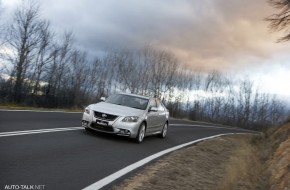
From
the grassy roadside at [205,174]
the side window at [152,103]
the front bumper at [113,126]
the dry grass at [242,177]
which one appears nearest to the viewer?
the grassy roadside at [205,174]

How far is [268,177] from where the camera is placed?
11758 millimetres

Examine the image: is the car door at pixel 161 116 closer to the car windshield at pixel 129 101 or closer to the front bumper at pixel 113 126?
the car windshield at pixel 129 101

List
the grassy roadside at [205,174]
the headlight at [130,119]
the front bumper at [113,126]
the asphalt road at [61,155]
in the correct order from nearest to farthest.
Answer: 1. the asphalt road at [61,155]
2. the grassy roadside at [205,174]
3. the front bumper at [113,126]
4. the headlight at [130,119]

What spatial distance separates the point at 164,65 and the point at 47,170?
219 ft

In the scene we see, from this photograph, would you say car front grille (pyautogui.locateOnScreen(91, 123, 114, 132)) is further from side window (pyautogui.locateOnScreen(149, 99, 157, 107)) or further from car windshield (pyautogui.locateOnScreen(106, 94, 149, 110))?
side window (pyautogui.locateOnScreen(149, 99, 157, 107))

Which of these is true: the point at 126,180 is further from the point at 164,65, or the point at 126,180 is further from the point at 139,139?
the point at 164,65

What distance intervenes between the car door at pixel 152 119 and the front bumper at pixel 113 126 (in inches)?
53.3

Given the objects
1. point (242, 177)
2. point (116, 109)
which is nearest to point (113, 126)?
point (116, 109)

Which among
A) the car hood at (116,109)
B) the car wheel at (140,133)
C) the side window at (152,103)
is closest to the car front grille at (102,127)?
the car hood at (116,109)

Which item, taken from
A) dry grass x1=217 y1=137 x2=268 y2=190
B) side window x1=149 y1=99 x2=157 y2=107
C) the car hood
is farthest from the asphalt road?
dry grass x1=217 y1=137 x2=268 y2=190

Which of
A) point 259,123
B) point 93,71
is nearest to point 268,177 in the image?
point 93,71

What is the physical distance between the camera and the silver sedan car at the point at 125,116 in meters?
13.1

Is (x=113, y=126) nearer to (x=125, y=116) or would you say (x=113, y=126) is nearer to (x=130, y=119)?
(x=125, y=116)

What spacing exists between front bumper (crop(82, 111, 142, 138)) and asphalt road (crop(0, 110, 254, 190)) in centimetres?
31
